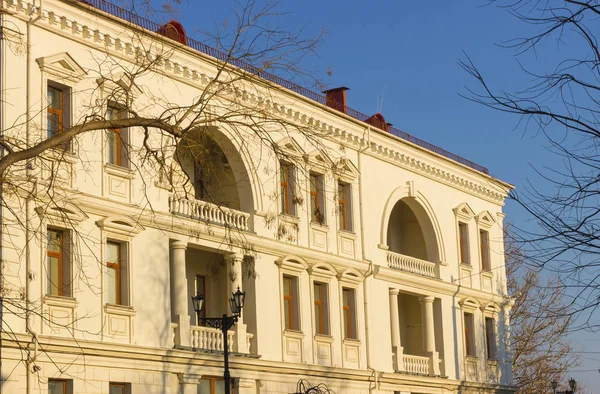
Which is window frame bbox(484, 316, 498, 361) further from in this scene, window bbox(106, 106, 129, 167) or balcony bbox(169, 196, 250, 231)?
window bbox(106, 106, 129, 167)

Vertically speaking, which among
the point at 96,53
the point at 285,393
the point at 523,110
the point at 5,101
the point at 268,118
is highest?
the point at 96,53

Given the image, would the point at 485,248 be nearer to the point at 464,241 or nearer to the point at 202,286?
the point at 464,241

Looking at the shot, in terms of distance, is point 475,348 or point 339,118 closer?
point 339,118

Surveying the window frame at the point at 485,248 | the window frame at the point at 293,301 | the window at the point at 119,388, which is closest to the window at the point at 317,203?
the window frame at the point at 293,301

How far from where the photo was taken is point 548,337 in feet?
176

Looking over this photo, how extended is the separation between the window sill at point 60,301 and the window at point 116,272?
161cm

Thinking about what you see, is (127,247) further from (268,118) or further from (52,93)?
(268,118)

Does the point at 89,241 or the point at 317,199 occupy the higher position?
the point at 317,199

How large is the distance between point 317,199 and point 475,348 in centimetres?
1093

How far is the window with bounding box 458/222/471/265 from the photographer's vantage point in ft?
139

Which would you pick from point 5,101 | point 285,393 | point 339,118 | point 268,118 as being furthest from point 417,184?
point 268,118

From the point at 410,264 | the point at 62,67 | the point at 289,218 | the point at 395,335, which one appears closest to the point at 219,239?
the point at 289,218

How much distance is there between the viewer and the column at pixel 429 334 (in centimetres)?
3866

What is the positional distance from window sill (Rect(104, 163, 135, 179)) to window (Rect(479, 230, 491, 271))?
20064 millimetres
